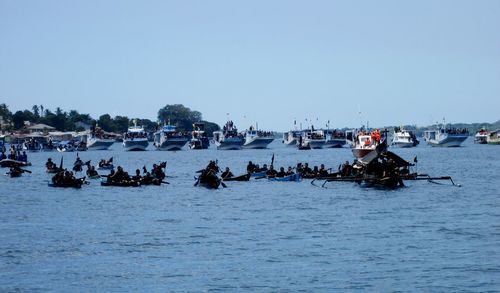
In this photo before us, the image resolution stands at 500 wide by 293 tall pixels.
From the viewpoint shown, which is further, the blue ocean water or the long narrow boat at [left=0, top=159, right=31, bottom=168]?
the long narrow boat at [left=0, top=159, right=31, bottom=168]

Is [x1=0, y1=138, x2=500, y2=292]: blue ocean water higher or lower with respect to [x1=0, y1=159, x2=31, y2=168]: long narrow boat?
lower

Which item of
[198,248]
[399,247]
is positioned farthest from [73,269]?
[399,247]

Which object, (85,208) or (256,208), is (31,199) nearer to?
(85,208)

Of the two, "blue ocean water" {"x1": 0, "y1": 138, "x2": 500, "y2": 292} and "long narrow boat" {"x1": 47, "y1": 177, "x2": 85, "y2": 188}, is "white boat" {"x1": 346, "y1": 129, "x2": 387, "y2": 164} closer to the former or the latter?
"blue ocean water" {"x1": 0, "y1": 138, "x2": 500, "y2": 292}

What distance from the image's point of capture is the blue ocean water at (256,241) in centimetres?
3825

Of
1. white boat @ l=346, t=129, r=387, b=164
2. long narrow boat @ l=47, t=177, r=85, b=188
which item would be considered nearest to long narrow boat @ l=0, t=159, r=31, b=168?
long narrow boat @ l=47, t=177, r=85, b=188

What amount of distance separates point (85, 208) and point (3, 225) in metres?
11.1

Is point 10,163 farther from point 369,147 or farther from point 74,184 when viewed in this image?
point 369,147

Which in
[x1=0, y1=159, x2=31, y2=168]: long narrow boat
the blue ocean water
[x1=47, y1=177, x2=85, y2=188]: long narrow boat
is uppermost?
[x1=0, y1=159, x2=31, y2=168]: long narrow boat

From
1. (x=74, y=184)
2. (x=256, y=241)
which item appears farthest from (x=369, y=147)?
(x=256, y=241)

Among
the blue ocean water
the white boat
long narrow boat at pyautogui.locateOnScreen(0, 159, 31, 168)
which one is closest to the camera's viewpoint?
the blue ocean water

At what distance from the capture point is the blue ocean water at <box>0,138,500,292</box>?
38.2m

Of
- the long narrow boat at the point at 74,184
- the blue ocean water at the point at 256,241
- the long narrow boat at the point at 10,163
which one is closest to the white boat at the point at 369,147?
the blue ocean water at the point at 256,241

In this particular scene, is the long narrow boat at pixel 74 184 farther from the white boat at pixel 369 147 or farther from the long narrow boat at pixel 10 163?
the long narrow boat at pixel 10 163
